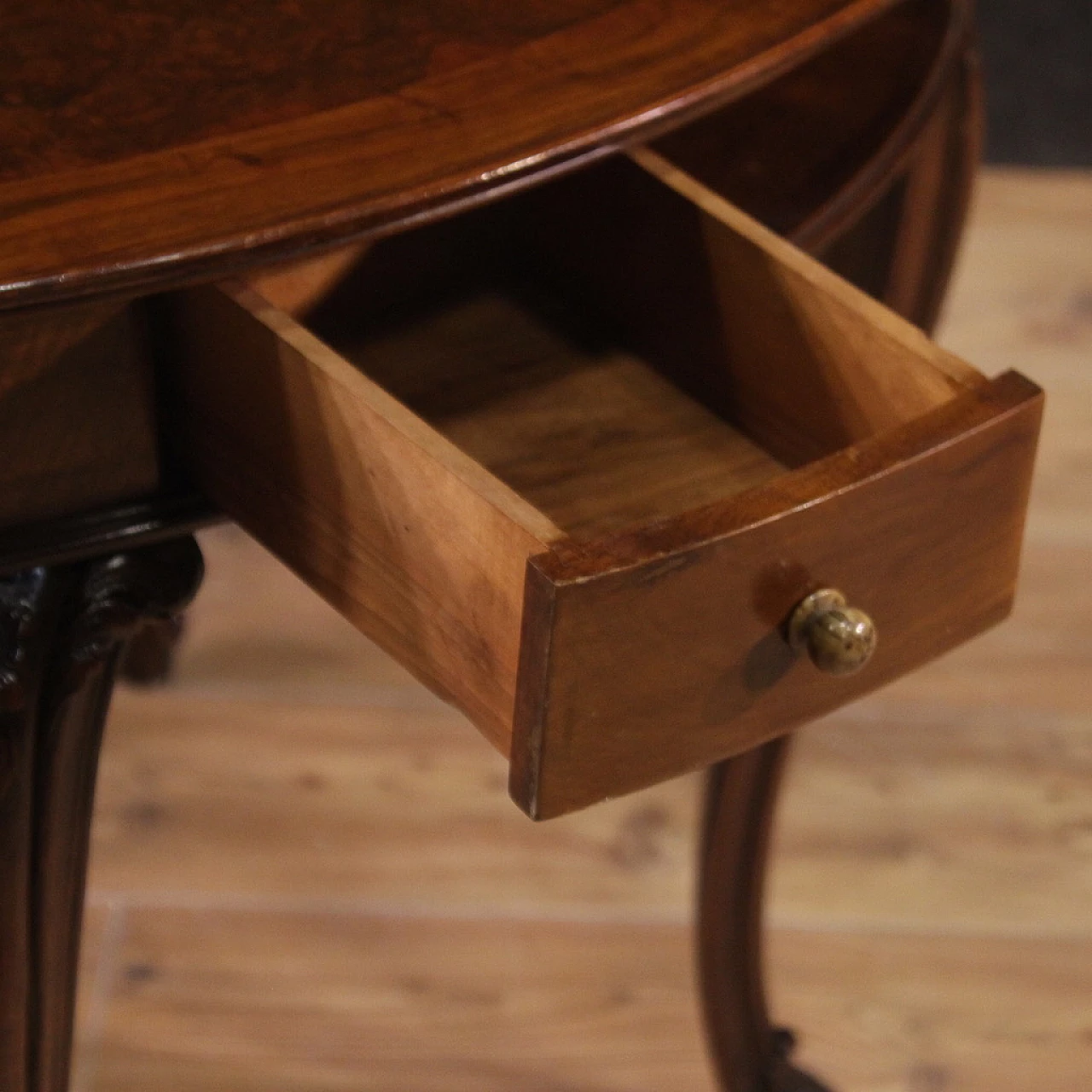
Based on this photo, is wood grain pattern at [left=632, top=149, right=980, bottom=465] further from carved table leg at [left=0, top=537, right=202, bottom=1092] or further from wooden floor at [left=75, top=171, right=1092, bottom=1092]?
wooden floor at [left=75, top=171, right=1092, bottom=1092]

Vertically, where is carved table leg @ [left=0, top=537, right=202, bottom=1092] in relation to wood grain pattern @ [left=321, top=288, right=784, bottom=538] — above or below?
below

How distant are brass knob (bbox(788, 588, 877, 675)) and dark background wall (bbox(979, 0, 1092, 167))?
1.37 metres

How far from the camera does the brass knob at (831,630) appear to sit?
1.66 ft

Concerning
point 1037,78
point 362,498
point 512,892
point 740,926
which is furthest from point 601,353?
point 1037,78

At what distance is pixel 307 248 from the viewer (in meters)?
0.47

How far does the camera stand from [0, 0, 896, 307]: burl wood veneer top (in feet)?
1.53

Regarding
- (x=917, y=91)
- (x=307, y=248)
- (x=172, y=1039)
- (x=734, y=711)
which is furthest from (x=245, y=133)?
(x=172, y=1039)

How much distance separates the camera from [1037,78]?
182 centimetres

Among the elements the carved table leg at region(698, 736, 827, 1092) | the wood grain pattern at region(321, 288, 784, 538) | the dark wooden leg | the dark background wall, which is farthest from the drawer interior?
the dark background wall

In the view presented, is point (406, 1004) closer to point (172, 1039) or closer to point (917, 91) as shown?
point (172, 1039)

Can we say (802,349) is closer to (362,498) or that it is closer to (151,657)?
(362,498)

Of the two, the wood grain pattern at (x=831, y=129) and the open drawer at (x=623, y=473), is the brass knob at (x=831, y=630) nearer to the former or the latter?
the open drawer at (x=623, y=473)

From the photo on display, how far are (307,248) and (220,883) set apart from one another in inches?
26.6

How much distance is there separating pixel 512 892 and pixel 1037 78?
1.10 m
